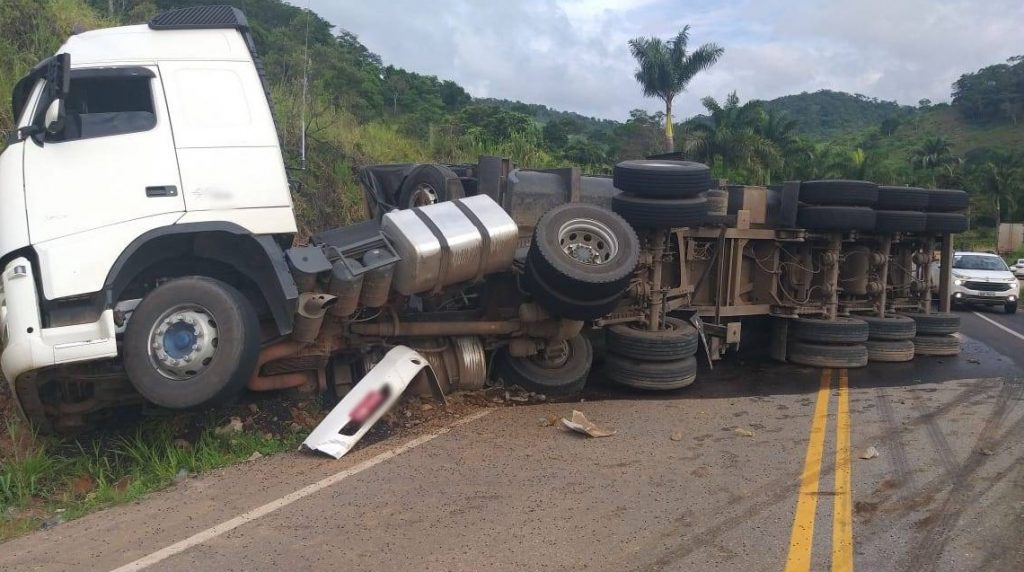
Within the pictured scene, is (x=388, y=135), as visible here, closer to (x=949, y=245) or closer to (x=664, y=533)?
(x=949, y=245)

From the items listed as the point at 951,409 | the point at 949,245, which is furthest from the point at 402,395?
the point at 949,245

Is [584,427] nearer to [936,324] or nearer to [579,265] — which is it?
[579,265]

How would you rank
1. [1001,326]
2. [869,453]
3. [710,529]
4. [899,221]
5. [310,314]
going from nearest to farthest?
1. [710,529]
2. [869,453]
3. [310,314]
4. [899,221]
5. [1001,326]

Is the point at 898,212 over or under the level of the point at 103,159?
under

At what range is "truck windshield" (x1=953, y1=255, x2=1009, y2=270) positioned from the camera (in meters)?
19.7

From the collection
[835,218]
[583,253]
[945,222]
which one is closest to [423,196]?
[583,253]

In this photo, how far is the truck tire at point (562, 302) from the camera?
261 inches

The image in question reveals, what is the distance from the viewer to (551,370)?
752 cm

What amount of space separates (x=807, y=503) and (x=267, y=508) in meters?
3.25

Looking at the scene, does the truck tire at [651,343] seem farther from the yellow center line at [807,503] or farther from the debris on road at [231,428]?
the debris on road at [231,428]

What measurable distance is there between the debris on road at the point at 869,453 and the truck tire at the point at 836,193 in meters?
4.63

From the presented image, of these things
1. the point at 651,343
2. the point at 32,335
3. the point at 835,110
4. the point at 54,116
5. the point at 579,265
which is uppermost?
the point at 835,110

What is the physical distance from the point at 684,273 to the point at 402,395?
3779 mm

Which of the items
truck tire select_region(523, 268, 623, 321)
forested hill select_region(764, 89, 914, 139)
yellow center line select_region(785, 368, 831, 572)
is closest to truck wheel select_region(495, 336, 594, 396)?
truck tire select_region(523, 268, 623, 321)
